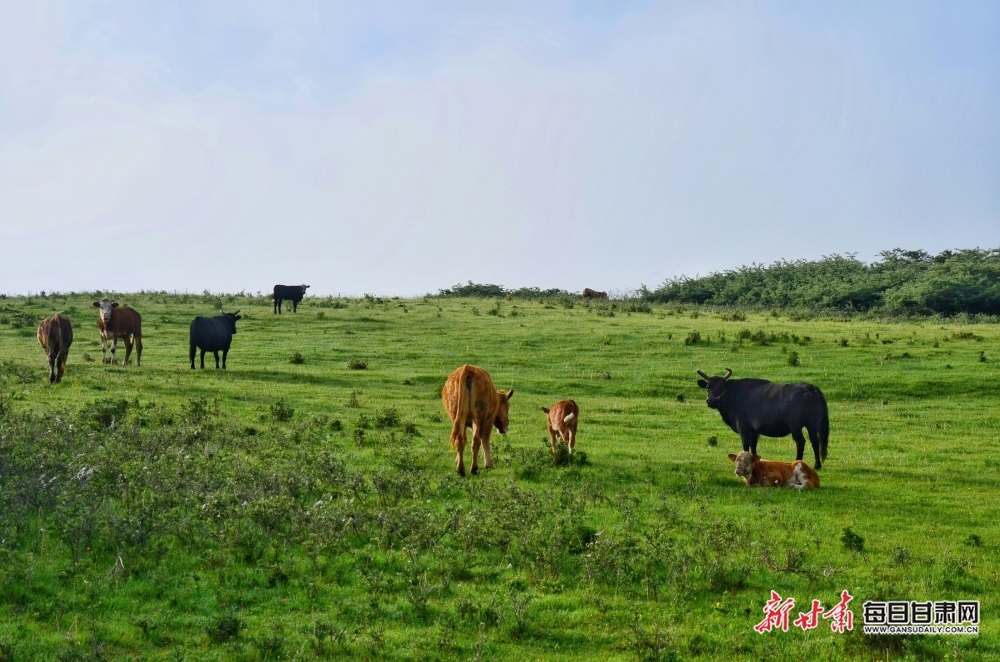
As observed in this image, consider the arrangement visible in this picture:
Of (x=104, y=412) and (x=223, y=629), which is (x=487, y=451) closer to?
(x=223, y=629)

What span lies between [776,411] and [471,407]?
20.2 feet

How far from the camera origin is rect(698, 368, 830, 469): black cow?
55.6ft

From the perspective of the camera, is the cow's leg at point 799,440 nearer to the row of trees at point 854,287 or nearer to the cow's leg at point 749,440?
the cow's leg at point 749,440

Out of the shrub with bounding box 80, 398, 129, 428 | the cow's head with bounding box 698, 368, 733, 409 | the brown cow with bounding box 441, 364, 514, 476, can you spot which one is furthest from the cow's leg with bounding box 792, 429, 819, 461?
the shrub with bounding box 80, 398, 129, 428

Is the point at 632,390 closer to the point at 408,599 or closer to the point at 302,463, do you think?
the point at 302,463

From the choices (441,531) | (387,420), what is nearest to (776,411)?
(441,531)

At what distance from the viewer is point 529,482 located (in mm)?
14883

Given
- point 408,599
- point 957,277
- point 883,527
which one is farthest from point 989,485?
point 957,277

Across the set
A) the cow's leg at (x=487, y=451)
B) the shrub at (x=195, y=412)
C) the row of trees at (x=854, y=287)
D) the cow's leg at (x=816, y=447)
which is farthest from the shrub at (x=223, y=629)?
the row of trees at (x=854, y=287)

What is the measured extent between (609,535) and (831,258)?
8752cm

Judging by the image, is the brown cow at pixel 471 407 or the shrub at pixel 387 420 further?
the shrub at pixel 387 420

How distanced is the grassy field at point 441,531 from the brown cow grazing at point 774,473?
373mm

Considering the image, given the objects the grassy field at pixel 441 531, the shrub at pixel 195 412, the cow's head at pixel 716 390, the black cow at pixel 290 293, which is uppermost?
the black cow at pixel 290 293

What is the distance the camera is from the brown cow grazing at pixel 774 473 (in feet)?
49.3
